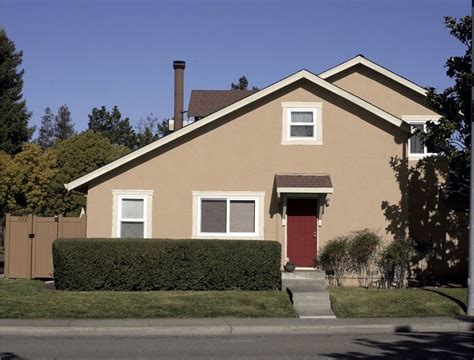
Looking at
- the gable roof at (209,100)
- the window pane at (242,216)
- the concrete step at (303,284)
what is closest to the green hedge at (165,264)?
the concrete step at (303,284)

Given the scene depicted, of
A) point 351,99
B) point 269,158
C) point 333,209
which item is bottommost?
point 333,209

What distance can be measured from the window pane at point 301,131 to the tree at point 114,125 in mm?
59423

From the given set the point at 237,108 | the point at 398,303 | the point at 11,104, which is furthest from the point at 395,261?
the point at 11,104

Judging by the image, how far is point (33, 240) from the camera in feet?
73.3

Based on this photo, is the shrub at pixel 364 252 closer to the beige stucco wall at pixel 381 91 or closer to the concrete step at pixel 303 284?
the concrete step at pixel 303 284

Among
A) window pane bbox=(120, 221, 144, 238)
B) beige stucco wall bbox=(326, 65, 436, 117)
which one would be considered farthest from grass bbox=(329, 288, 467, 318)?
beige stucco wall bbox=(326, 65, 436, 117)

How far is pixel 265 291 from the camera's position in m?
18.7

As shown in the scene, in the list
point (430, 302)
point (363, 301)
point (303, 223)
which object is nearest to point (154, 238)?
point (303, 223)

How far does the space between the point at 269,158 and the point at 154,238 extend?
412 cm

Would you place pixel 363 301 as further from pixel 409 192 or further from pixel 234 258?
pixel 409 192

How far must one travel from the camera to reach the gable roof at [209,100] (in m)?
31.5

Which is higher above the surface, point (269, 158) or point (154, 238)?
point (269, 158)

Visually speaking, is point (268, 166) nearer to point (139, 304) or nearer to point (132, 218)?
point (132, 218)

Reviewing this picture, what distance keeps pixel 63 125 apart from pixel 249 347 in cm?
8339
